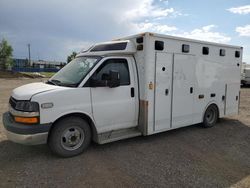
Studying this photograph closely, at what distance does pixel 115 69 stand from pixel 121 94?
1.92ft

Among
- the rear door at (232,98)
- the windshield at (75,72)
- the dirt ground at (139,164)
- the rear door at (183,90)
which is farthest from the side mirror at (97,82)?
the rear door at (232,98)

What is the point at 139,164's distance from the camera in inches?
172

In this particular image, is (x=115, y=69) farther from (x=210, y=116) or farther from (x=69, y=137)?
(x=210, y=116)

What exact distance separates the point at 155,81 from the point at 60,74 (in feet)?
7.40

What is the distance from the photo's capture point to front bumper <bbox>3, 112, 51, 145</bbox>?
13.7ft

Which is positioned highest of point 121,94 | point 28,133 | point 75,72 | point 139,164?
point 75,72

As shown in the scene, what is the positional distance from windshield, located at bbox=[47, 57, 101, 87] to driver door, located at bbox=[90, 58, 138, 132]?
0.22 m

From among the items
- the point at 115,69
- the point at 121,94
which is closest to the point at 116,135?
the point at 121,94

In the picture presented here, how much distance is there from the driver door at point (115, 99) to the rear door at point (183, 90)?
121cm

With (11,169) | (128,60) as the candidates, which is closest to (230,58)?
(128,60)

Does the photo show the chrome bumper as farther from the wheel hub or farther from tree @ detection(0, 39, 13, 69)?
tree @ detection(0, 39, 13, 69)

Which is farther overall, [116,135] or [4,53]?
[4,53]

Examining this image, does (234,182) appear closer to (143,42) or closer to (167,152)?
(167,152)

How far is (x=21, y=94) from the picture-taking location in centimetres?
434
